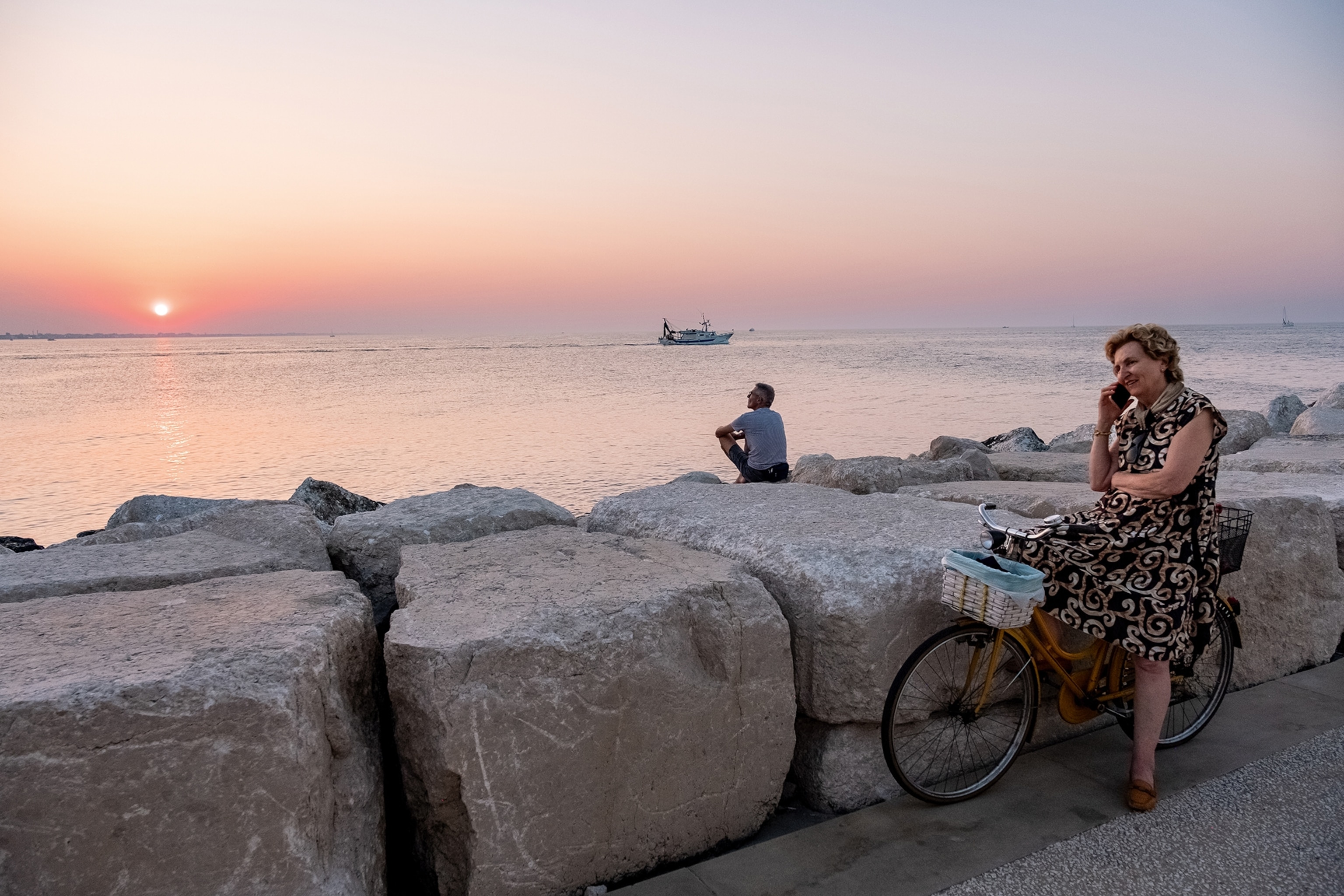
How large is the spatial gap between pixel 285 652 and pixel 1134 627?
2.84 m

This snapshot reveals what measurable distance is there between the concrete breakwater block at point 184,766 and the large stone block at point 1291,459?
5864 mm

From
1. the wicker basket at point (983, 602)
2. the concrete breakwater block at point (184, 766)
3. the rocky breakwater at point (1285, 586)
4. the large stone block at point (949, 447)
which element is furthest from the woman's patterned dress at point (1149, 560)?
the large stone block at point (949, 447)

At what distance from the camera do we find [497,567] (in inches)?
132

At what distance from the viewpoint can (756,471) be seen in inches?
355

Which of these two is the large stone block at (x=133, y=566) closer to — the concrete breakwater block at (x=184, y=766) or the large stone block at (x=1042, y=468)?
the concrete breakwater block at (x=184, y=766)

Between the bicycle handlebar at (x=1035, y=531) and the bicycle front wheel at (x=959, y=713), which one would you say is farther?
the bicycle handlebar at (x=1035, y=531)

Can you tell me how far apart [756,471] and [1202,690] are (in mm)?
5334

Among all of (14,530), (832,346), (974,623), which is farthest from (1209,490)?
(832,346)

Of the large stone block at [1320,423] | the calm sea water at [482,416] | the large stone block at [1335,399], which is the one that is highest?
the large stone block at [1320,423]

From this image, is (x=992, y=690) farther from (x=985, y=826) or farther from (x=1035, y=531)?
(x=1035, y=531)

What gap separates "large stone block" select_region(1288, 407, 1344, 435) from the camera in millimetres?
8859

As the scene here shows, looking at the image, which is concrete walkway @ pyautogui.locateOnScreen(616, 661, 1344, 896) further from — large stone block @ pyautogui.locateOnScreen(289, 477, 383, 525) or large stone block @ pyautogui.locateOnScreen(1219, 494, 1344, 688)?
large stone block @ pyautogui.locateOnScreen(289, 477, 383, 525)

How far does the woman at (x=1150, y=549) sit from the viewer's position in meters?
3.11

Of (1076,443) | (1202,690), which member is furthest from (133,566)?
(1076,443)
